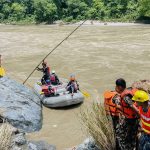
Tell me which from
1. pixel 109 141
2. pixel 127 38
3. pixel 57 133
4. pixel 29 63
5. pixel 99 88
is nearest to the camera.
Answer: pixel 109 141

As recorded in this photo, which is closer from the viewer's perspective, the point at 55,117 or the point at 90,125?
the point at 90,125

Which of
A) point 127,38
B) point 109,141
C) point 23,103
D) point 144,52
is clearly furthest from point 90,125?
point 127,38

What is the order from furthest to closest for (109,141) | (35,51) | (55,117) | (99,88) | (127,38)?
(127,38)
(35,51)
(99,88)
(55,117)
(109,141)

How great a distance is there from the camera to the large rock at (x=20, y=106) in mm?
9997

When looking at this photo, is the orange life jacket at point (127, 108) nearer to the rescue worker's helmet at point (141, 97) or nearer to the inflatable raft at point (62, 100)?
the rescue worker's helmet at point (141, 97)

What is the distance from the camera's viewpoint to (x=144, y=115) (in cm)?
505

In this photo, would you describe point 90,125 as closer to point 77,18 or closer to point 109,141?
point 109,141

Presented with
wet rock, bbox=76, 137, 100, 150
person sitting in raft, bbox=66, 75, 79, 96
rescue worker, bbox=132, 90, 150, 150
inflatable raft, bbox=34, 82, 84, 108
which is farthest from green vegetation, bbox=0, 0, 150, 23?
rescue worker, bbox=132, 90, 150, 150

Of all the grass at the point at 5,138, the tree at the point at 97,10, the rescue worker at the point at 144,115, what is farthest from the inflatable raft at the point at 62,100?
the tree at the point at 97,10

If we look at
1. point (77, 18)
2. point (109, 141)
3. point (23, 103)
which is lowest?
point (77, 18)

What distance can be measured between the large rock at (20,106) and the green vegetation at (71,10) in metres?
38.1

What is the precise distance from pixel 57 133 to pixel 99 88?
5.30 meters

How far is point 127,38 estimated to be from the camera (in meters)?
30.8

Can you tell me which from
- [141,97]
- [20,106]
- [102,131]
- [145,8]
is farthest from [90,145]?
[145,8]
